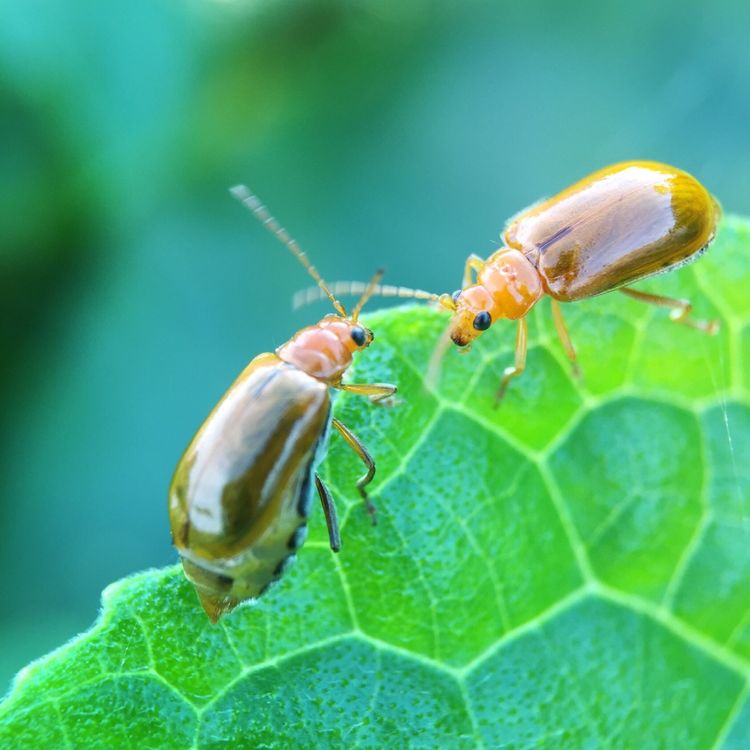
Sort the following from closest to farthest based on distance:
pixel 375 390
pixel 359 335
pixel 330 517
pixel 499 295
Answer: pixel 330 517
pixel 375 390
pixel 359 335
pixel 499 295

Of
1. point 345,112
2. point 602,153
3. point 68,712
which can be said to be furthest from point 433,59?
point 68,712

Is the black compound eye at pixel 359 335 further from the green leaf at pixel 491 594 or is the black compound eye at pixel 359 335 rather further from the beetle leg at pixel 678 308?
the beetle leg at pixel 678 308

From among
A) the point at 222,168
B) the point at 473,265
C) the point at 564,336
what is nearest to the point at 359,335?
the point at 564,336

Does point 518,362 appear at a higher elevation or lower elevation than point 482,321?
lower

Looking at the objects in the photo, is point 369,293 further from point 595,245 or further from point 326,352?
point 595,245

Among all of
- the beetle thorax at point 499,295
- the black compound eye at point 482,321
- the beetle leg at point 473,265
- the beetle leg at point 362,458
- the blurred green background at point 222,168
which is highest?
the blurred green background at point 222,168

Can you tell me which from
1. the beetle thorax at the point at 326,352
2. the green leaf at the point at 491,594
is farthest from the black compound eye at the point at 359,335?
the green leaf at the point at 491,594
